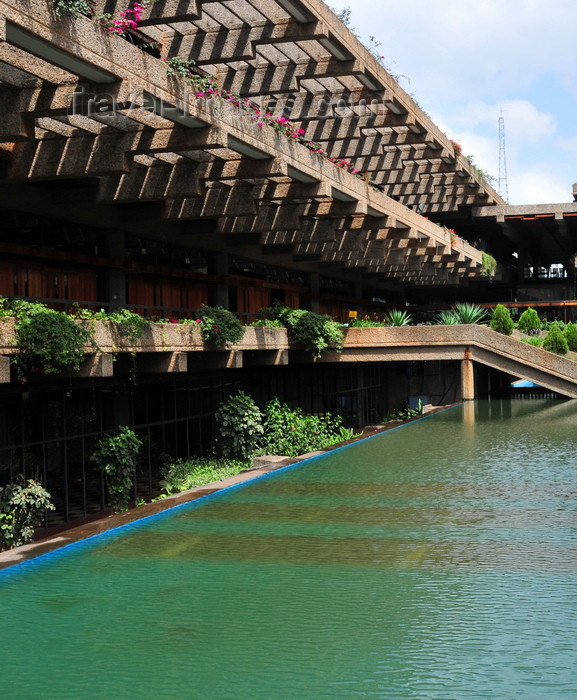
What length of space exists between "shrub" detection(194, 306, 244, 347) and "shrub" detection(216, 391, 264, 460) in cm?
234

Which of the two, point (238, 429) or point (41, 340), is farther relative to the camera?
point (238, 429)

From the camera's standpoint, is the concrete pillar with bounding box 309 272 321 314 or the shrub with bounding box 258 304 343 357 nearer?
the shrub with bounding box 258 304 343 357

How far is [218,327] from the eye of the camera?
21.9 metres

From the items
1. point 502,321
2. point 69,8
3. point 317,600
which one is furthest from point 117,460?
point 502,321

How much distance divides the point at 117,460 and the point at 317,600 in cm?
1160

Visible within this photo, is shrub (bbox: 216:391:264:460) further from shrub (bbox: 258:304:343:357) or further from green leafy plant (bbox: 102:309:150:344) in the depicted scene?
green leafy plant (bbox: 102:309:150:344)

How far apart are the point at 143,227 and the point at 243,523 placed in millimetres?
14384

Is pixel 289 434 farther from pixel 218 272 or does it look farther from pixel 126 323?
pixel 126 323

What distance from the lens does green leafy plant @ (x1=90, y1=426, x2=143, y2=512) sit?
19531 mm

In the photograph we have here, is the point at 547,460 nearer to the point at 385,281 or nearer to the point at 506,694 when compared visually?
the point at 506,694

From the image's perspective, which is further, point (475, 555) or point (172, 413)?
point (172, 413)

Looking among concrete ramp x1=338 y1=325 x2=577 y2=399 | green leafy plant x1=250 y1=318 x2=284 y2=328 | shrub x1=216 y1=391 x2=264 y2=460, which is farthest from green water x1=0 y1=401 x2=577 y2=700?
concrete ramp x1=338 y1=325 x2=577 y2=399

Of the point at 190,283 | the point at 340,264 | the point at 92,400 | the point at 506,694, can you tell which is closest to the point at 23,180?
the point at 92,400

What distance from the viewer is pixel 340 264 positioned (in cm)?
3897
